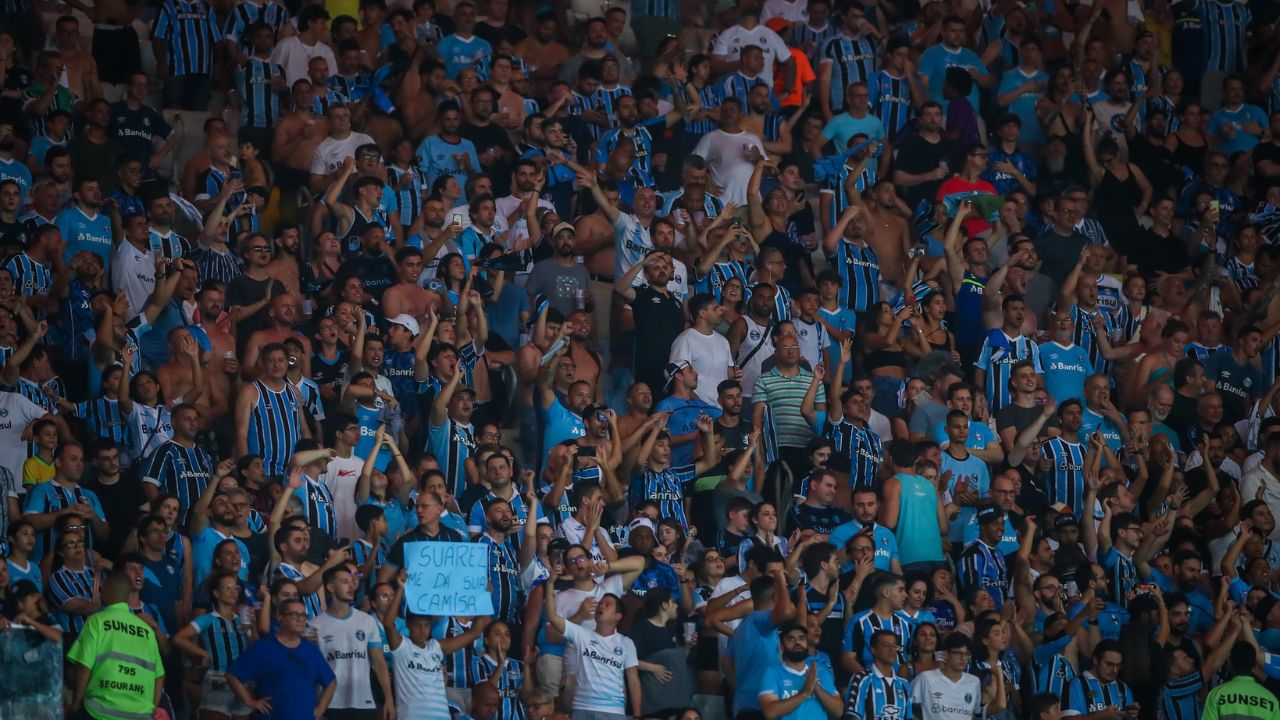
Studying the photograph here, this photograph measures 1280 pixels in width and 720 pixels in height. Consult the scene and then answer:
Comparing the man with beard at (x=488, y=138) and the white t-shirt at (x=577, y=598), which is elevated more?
the man with beard at (x=488, y=138)

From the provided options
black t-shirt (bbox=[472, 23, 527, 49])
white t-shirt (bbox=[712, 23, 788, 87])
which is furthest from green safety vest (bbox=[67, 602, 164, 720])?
white t-shirt (bbox=[712, 23, 788, 87])

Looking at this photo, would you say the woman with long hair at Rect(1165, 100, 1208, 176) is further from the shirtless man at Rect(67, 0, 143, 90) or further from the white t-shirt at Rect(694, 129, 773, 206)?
the shirtless man at Rect(67, 0, 143, 90)

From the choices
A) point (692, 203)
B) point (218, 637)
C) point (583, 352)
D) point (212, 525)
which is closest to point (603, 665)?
point (218, 637)

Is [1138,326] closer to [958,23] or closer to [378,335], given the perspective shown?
[958,23]

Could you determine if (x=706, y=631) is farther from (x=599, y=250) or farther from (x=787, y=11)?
(x=787, y=11)

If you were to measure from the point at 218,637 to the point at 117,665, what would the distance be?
2.46ft

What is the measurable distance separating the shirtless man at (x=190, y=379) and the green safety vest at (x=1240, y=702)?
22.0 feet

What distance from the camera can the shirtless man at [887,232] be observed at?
17.6 meters

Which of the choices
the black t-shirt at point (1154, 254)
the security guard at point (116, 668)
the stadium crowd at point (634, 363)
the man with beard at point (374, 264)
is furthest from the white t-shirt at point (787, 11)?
the security guard at point (116, 668)

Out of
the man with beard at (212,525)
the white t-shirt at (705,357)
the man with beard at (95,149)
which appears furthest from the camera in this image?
the man with beard at (95,149)

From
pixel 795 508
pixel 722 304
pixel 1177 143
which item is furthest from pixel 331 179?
pixel 1177 143

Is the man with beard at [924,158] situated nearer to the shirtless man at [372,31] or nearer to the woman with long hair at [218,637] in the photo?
the shirtless man at [372,31]

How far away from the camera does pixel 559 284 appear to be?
1630 centimetres

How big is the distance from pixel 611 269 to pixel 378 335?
2.20 meters
